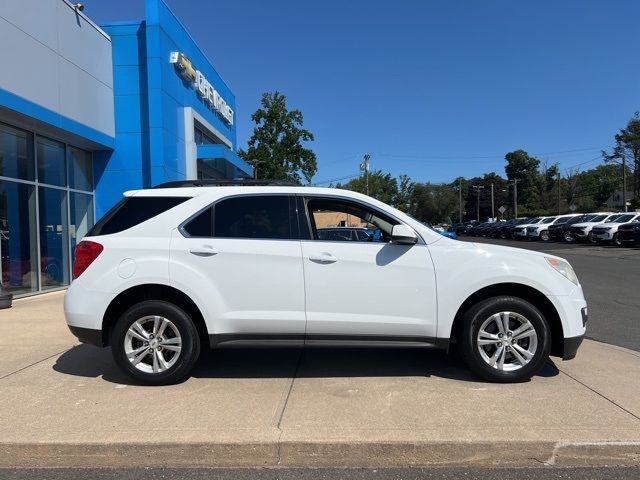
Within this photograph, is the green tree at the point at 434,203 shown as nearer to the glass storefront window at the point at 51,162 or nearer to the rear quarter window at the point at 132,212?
the glass storefront window at the point at 51,162

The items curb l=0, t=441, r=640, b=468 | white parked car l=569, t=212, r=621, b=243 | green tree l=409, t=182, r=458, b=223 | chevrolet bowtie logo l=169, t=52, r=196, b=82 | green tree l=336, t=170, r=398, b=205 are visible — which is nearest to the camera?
curb l=0, t=441, r=640, b=468

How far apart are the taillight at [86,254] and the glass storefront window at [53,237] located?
8355 mm

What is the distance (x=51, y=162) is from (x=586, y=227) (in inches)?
1155

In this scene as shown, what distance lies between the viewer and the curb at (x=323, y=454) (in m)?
3.57

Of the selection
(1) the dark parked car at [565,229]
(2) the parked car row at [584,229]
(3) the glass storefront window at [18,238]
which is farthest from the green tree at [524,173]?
(3) the glass storefront window at [18,238]

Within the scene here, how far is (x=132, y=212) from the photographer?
5.00 metres

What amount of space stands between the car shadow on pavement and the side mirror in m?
1.37

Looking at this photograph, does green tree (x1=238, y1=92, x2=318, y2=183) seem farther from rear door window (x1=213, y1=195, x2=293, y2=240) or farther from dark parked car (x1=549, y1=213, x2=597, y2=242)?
rear door window (x1=213, y1=195, x2=293, y2=240)

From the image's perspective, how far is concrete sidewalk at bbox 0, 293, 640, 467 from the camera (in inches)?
142

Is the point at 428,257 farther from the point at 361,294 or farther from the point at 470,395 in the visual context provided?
the point at 470,395

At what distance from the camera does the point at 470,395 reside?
4559 millimetres

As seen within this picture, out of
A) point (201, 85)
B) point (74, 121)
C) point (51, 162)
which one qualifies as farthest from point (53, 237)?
point (201, 85)

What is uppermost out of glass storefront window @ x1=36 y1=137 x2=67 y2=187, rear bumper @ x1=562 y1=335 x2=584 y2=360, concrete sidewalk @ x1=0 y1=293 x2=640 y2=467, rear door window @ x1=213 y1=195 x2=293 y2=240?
glass storefront window @ x1=36 y1=137 x2=67 y2=187

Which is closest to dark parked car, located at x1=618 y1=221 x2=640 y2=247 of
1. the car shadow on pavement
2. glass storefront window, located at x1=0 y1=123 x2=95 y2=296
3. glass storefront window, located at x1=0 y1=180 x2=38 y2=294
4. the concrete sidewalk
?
the concrete sidewalk
